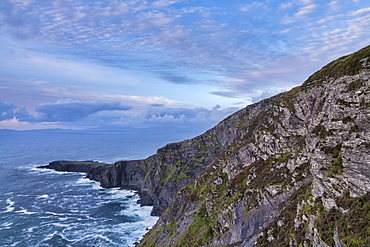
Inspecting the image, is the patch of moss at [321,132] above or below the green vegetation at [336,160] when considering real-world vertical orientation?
above

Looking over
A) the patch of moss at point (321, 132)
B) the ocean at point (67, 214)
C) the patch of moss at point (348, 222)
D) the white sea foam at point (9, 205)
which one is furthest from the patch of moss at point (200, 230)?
the white sea foam at point (9, 205)

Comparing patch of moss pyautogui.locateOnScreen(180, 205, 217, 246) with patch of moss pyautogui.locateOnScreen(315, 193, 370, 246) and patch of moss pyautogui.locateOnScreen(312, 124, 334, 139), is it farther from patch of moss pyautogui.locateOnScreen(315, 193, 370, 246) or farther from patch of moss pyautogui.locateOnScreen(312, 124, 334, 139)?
patch of moss pyautogui.locateOnScreen(312, 124, 334, 139)

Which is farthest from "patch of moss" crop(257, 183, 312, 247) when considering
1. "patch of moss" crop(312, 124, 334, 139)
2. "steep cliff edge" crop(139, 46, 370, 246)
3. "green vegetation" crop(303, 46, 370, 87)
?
"green vegetation" crop(303, 46, 370, 87)

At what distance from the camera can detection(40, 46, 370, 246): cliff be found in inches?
1027

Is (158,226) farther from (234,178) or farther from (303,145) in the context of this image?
(303,145)

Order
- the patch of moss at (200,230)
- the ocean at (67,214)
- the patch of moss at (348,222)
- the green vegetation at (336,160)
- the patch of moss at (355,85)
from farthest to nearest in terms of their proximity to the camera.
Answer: the ocean at (67,214) < the patch of moss at (200,230) < the patch of moss at (355,85) < the green vegetation at (336,160) < the patch of moss at (348,222)

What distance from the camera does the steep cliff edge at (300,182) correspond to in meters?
26.0

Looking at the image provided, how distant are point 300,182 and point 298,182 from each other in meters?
0.34

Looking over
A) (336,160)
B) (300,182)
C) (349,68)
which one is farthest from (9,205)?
(349,68)

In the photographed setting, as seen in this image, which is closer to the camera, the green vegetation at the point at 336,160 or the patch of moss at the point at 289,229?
the green vegetation at the point at 336,160

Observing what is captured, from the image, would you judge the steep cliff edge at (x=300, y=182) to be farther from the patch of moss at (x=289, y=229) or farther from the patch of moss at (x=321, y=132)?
the patch of moss at (x=289, y=229)

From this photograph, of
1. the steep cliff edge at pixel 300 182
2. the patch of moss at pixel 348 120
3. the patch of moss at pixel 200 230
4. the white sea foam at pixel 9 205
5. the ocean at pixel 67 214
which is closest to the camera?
the steep cliff edge at pixel 300 182

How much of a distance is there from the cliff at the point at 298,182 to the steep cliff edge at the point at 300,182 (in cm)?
11

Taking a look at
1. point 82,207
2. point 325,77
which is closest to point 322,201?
point 325,77
